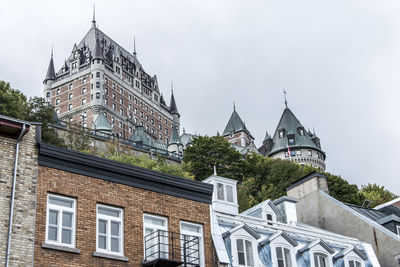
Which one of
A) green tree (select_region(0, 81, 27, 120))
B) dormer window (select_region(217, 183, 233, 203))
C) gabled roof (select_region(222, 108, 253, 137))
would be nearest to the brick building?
gabled roof (select_region(222, 108, 253, 137))

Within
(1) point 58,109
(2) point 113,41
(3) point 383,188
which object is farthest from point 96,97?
(3) point 383,188

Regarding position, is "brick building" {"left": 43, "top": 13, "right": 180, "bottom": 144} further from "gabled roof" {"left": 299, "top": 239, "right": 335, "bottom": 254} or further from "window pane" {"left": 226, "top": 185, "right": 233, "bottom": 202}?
"gabled roof" {"left": 299, "top": 239, "right": 335, "bottom": 254}

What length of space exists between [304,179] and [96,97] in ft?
390

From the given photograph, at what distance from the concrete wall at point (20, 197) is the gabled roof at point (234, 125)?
537ft

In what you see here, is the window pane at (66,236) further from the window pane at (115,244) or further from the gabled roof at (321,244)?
the gabled roof at (321,244)

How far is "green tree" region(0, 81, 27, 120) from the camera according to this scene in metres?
61.2

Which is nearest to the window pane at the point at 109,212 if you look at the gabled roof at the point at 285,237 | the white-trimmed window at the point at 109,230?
the white-trimmed window at the point at 109,230

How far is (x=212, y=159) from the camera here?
270ft

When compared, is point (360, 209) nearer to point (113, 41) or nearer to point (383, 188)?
point (383, 188)

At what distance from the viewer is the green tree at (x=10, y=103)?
61231mm

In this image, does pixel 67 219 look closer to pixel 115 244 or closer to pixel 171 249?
pixel 115 244

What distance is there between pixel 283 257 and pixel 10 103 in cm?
4626

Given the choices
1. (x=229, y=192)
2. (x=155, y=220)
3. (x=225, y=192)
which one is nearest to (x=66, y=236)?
(x=155, y=220)

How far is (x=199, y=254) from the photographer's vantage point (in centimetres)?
2106
